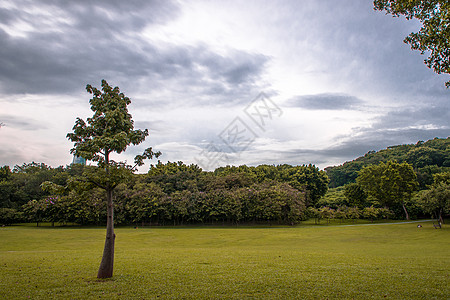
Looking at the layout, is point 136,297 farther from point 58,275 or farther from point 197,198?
point 197,198

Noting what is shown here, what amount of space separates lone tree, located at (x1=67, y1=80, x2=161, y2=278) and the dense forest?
4488 centimetres

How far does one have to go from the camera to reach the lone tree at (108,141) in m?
11.8

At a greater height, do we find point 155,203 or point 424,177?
point 424,177

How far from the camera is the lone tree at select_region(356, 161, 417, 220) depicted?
6712 cm

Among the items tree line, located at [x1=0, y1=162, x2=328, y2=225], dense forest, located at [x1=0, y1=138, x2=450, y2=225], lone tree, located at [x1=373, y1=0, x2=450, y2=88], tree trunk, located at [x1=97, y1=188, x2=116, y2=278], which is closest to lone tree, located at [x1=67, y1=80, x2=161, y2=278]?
tree trunk, located at [x1=97, y1=188, x2=116, y2=278]

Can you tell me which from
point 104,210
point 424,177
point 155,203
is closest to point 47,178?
point 104,210

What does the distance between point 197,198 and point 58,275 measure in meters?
50.3

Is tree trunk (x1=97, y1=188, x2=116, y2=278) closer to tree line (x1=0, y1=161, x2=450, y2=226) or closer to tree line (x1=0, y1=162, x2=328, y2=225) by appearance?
tree line (x1=0, y1=161, x2=450, y2=226)

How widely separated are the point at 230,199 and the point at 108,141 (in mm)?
50663

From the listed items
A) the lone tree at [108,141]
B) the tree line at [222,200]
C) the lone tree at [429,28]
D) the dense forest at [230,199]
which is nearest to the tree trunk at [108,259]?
the lone tree at [108,141]

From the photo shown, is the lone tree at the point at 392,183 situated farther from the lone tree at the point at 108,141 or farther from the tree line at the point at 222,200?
the lone tree at the point at 108,141

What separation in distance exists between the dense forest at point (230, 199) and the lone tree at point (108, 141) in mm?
44876

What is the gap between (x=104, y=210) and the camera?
60125 mm

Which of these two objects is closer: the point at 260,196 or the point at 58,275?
the point at 58,275
